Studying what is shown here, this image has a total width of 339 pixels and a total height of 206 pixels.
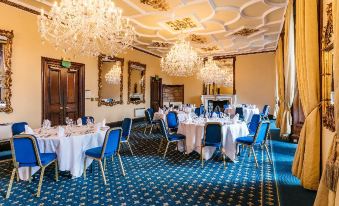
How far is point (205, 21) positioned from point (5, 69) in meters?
5.95

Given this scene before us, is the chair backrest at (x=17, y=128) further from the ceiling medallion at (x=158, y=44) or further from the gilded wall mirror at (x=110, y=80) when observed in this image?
the ceiling medallion at (x=158, y=44)

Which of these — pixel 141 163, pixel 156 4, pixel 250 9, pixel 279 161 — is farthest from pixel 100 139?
pixel 250 9

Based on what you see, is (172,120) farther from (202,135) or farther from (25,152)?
(25,152)

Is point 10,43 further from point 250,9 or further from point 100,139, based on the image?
point 250,9

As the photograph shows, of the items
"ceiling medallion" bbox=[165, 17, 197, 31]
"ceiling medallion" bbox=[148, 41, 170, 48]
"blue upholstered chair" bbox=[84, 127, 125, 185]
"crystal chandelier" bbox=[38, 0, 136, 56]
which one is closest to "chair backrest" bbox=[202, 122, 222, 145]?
"blue upholstered chair" bbox=[84, 127, 125, 185]

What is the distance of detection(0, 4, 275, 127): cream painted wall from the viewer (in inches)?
247

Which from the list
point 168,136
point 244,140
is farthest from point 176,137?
point 244,140

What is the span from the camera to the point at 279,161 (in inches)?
196

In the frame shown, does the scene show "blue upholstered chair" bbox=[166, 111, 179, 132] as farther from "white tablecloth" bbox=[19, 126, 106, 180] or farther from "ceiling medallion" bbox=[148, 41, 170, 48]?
"ceiling medallion" bbox=[148, 41, 170, 48]

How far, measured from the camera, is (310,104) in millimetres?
3418

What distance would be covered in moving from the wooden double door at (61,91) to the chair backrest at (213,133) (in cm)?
497

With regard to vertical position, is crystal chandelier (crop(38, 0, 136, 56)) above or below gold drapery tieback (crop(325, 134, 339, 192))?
above

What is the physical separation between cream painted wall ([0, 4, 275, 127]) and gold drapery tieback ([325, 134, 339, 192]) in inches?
266

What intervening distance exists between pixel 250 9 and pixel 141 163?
5398 millimetres
